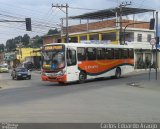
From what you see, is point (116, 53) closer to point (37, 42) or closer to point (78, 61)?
point (78, 61)

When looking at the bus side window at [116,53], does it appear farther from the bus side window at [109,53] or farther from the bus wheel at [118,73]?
the bus wheel at [118,73]

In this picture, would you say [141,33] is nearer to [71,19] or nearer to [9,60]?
[71,19]

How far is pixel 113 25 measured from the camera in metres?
66.6

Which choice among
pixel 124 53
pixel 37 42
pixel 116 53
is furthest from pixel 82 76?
pixel 37 42

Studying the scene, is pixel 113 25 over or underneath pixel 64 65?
over

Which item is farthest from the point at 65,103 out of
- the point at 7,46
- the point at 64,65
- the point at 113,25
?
the point at 7,46

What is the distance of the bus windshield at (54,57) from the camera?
29.7m

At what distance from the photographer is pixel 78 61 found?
30844 mm

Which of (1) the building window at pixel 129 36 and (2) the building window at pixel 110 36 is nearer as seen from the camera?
(1) the building window at pixel 129 36

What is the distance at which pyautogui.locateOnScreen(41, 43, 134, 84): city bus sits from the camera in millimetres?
29797

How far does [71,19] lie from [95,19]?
16.1ft

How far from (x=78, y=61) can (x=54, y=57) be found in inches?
76.2

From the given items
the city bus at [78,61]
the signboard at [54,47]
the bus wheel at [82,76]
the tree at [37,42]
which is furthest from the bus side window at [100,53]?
the tree at [37,42]

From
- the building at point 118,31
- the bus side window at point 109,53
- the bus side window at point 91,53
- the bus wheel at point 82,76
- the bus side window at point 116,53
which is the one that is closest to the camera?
the bus wheel at point 82,76
